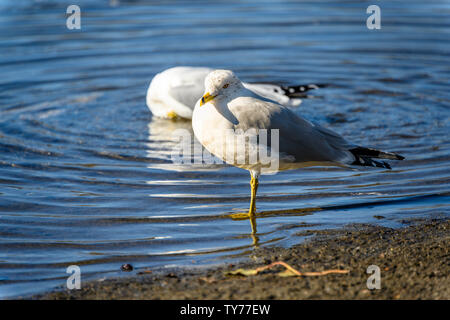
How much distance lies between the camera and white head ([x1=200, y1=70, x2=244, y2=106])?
5.25 m

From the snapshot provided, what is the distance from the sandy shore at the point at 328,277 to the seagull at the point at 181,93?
3.69 metres

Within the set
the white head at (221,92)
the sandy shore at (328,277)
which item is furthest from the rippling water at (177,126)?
the white head at (221,92)

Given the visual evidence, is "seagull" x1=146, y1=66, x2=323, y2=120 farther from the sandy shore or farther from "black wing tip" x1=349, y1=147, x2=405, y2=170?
the sandy shore

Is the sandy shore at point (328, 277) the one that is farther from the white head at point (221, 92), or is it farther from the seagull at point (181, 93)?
the seagull at point (181, 93)

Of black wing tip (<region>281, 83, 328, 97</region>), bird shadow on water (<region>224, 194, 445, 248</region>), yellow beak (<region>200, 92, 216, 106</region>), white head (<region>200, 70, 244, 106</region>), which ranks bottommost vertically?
bird shadow on water (<region>224, 194, 445, 248</region>)

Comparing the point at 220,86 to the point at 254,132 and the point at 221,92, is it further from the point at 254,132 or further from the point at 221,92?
the point at 254,132

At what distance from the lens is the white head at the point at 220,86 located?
5.25 m

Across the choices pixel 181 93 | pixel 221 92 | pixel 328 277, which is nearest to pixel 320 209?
pixel 221 92

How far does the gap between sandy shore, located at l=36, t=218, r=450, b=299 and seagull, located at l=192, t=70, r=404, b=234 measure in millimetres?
721

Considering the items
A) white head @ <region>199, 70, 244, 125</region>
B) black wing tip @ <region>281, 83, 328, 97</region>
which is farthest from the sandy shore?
black wing tip @ <region>281, 83, 328, 97</region>

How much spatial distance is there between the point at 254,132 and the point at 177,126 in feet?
11.2

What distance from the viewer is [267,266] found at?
14.3ft

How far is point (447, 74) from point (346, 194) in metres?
4.71

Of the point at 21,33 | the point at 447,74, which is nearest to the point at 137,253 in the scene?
the point at 447,74
